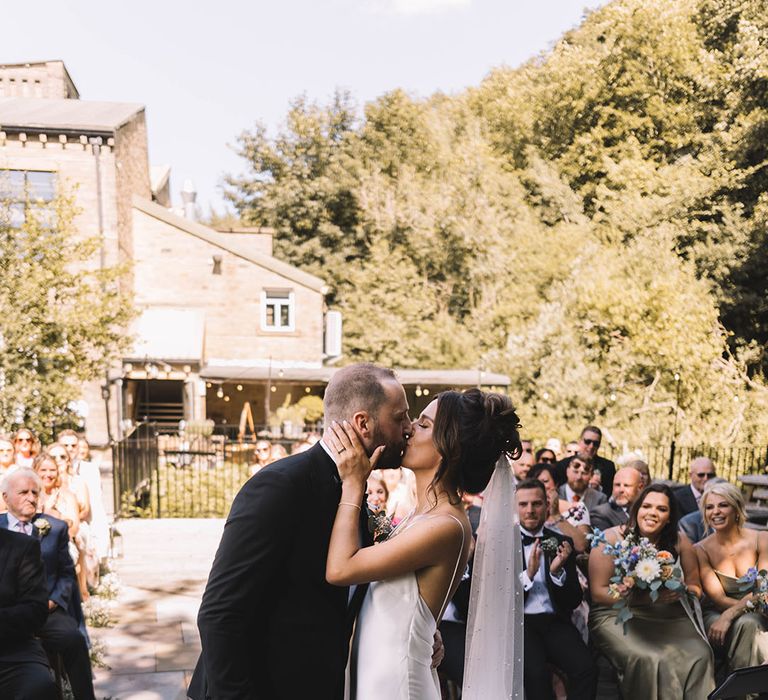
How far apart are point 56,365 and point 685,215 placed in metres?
21.2

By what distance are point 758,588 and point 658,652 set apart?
0.81m

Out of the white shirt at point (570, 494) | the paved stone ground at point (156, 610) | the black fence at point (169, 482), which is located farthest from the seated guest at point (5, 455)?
the white shirt at point (570, 494)

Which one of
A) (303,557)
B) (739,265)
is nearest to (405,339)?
(739,265)

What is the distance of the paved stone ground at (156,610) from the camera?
661cm

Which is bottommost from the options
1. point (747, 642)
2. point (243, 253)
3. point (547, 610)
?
point (747, 642)

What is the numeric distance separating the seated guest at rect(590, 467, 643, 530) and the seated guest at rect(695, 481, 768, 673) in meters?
1.03

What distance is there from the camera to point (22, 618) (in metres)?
4.67

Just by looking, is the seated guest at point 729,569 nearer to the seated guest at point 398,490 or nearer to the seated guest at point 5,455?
the seated guest at point 398,490

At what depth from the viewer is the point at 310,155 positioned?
38.6 metres

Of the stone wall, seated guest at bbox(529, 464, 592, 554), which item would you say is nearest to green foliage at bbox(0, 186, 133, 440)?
seated guest at bbox(529, 464, 592, 554)

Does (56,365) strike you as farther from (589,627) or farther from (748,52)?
(748,52)

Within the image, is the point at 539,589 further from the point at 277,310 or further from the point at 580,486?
the point at 277,310

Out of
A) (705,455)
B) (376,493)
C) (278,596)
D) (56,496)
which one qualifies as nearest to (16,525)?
(56,496)

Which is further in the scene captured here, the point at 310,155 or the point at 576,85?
the point at 310,155
